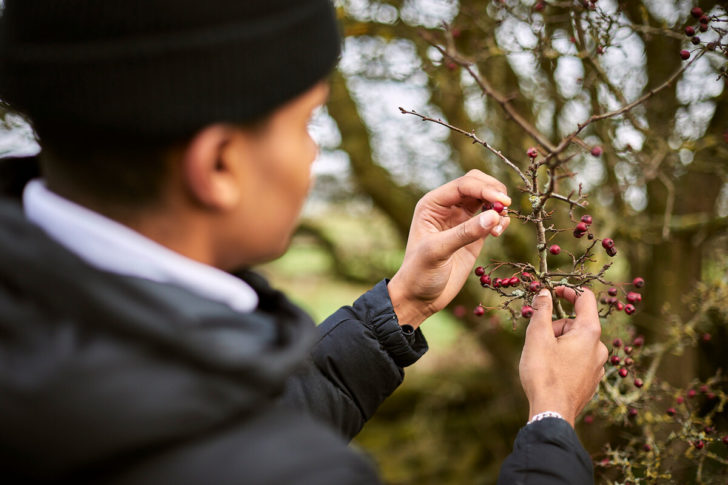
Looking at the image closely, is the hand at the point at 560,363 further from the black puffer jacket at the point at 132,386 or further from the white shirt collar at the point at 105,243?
the white shirt collar at the point at 105,243

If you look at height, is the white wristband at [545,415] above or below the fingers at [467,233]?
below

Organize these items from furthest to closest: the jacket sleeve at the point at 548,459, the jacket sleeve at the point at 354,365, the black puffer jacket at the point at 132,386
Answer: the jacket sleeve at the point at 354,365 → the jacket sleeve at the point at 548,459 → the black puffer jacket at the point at 132,386

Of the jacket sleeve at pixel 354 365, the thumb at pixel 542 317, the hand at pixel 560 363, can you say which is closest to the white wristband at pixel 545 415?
the hand at pixel 560 363

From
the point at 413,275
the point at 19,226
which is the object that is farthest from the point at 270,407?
the point at 413,275

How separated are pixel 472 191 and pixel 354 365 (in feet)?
2.22

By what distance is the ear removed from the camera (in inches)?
41.1

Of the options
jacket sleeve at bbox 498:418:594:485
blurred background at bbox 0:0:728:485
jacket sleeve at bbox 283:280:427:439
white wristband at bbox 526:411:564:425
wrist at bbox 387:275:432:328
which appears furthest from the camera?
blurred background at bbox 0:0:728:485

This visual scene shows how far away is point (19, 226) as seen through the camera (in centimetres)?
99

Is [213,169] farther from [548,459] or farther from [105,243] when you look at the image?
[548,459]

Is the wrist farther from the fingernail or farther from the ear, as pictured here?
the ear

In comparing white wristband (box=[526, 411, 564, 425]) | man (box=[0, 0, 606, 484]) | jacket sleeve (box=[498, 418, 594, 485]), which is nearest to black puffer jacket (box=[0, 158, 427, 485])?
man (box=[0, 0, 606, 484])

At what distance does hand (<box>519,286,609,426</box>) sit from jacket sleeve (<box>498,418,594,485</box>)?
8 centimetres

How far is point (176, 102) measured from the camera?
3.27 ft

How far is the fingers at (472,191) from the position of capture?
1.81 meters
